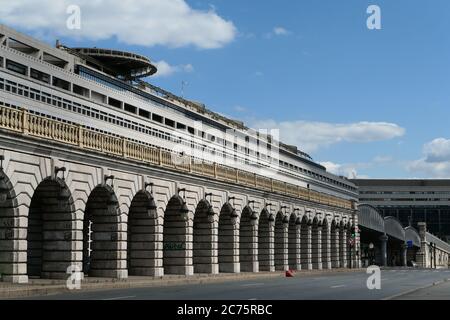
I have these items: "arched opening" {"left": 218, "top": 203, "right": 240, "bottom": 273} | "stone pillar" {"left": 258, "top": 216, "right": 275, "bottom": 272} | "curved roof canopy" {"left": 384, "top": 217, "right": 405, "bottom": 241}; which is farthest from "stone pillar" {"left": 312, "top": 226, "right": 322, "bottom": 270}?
"curved roof canopy" {"left": 384, "top": 217, "right": 405, "bottom": 241}

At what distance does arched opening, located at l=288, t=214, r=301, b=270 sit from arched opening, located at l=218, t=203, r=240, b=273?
56.9ft

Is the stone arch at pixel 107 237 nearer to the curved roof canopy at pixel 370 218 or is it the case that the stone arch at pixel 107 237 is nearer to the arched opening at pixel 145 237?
the arched opening at pixel 145 237

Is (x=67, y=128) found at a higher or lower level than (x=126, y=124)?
lower

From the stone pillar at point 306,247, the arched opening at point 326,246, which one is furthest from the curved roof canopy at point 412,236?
the stone pillar at point 306,247

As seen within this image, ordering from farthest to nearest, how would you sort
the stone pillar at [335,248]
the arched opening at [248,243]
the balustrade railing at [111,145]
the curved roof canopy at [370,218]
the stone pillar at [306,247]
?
the curved roof canopy at [370,218] < the stone pillar at [335,248] < the stone pillar at [306,247] < the arched opening at [248,243] < the balustrade railing at [111,145]

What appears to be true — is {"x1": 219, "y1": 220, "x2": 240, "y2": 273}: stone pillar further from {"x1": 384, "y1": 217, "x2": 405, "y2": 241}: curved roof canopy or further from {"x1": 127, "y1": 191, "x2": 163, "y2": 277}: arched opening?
{"x1": 384, "y1": 217, "x2": 405, "y2": 241}: curved roof canopy

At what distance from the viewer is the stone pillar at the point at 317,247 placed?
79.7m

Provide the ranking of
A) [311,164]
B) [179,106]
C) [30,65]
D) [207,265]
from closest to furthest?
[207,265] → [30,65] → [179,106] → [311,164]

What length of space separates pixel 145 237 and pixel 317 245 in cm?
4129

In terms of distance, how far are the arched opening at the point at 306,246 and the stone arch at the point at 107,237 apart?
131ft

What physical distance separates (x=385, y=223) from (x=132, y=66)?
200 ft

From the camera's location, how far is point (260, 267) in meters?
63.7
